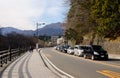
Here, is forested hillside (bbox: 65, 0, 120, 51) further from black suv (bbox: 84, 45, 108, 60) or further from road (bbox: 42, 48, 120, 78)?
road (bbox: 42, 48, 120, 78)

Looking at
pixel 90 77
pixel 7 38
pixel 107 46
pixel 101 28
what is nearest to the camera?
pixel 90 77

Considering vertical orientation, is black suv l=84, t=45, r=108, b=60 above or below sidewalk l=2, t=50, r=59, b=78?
above

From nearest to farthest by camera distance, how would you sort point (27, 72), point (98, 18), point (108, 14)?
point (27, 72)
point (108, 14)
point (98, 18)

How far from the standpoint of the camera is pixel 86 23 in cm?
6425

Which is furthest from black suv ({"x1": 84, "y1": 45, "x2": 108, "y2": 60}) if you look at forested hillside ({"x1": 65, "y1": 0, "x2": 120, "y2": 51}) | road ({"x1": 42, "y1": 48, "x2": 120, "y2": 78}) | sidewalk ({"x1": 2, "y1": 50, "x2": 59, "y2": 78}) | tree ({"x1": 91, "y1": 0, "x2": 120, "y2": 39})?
sidewalk ({"x1": 2, "y1": 50, "x2": 59, "y2": 78})

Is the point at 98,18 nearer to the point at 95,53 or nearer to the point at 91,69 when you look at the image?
the point at 95,53

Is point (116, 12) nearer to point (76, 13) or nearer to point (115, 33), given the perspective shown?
point (115, 33)

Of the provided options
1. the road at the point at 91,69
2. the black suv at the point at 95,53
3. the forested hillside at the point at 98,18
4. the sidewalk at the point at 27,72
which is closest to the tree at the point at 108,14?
the forested hillside at the point at 98,18

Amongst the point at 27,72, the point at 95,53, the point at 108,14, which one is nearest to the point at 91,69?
the point at 27,72

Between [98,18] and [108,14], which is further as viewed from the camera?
[98,18]

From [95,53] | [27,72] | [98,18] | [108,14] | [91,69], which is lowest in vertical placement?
[91,69]

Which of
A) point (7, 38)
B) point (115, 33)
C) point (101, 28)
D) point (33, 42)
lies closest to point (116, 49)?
point (115, 33)

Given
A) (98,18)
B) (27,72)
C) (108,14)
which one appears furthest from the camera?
(98,18)

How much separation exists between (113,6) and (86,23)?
702 inches
